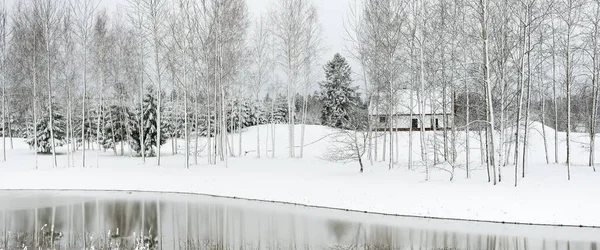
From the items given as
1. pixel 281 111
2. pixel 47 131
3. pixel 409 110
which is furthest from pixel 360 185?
pixel 281 111

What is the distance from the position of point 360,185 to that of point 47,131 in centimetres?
2689

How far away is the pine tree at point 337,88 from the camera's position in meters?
47.2

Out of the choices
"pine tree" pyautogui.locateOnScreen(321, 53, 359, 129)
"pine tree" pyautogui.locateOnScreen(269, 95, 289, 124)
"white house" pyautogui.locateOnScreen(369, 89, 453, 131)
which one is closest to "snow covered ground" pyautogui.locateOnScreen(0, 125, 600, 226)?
"white house" pyautogui.locateOnScreen(369, 89, 453, 131)

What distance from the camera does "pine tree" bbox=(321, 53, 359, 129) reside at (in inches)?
1860

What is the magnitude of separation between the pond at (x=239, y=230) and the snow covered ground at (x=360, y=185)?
3.18ft

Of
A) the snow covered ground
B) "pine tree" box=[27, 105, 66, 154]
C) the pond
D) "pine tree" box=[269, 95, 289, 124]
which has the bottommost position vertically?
the pond

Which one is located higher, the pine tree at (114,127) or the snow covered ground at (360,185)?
the pine tree at (114,127)

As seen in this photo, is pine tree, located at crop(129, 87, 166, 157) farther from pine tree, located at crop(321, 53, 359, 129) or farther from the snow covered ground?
pine tree, located at crop(321, 53, 359, 129)

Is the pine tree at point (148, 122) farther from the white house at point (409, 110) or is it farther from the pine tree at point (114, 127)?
the white house at point (409, 110)

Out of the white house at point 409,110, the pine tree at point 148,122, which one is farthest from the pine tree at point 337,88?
the pine tree at point 148,122

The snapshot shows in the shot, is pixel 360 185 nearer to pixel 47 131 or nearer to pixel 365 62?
pixel 365 62

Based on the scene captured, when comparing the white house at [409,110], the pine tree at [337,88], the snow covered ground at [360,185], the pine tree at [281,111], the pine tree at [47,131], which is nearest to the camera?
the snow covered ground at [360,185]

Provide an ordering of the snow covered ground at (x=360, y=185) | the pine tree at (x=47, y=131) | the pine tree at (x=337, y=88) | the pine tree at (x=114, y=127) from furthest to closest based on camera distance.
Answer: the pine tree at (x=337, y=88), the pine tree at (x=114, y=127), the pine tree at (x=47, y=131), the snow covered ground at (x=360, y=185)

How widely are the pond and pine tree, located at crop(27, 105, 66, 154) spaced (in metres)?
18.7
